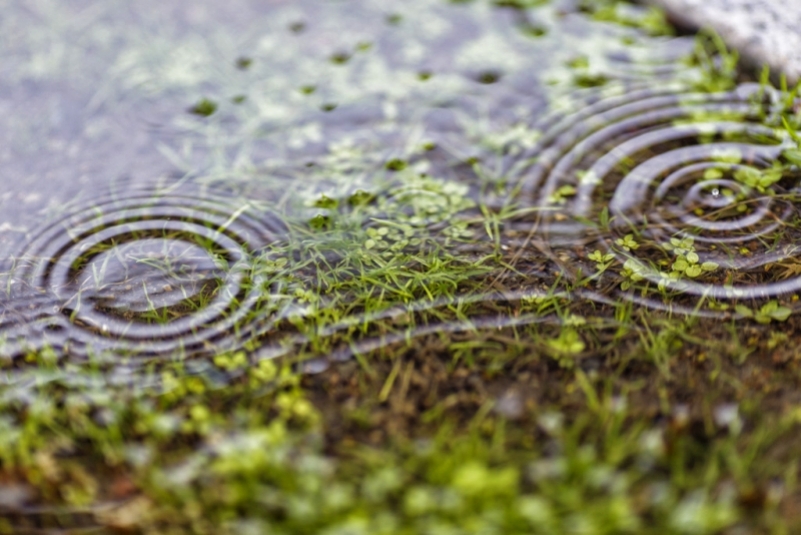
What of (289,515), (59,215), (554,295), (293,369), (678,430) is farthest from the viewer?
(59,215)

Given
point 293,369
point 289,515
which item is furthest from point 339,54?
point 289,515

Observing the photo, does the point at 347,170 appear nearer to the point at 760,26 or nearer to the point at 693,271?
the point at 693,271

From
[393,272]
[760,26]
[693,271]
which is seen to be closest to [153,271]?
[393,272]

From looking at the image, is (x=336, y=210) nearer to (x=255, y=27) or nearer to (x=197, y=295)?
(x=197, y=295)

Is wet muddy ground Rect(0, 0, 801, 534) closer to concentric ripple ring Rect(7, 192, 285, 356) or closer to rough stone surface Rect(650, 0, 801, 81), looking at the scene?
concentric ripple ring Rect(7, 192, 285, 356)

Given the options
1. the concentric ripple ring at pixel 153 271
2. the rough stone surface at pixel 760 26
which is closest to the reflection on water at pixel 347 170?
the concentric ripple ring at pixel 153 271

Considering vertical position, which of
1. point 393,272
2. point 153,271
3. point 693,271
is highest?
point 153,271
